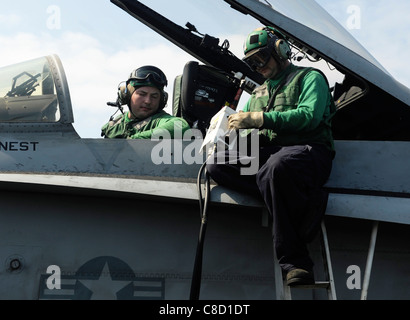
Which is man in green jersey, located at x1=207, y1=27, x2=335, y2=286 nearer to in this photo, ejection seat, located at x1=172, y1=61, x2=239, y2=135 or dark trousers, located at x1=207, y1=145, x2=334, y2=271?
dark trousers, located at x1=207, y1=145, x2=334, y2=271

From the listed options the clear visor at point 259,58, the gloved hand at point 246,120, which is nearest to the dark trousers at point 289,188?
the gloved hand at point 246,120

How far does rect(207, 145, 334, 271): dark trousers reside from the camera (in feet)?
9.71

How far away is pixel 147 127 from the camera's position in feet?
13.6

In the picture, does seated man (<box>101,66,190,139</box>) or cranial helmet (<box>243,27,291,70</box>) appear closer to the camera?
cranial helmet (<box>243,27,291,70</box>)

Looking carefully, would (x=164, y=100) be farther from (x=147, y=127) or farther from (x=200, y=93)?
(x=200, y=93)

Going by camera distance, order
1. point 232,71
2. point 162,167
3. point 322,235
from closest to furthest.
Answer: point 322,235 < point 162,167 < point 232,71

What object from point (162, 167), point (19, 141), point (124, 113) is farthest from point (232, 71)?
point (19, 141)

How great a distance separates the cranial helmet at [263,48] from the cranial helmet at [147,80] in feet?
3.36

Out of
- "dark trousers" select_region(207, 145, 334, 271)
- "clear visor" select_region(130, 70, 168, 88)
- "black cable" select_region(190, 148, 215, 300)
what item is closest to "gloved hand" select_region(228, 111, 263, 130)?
"dark trousers" select_region(207, 145, 334, 271)

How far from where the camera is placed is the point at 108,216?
11.1 feet

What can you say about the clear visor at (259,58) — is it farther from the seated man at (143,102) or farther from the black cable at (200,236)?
the seated man at (143,102)

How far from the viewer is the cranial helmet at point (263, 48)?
3.50m

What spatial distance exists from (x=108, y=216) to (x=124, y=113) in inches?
56.3
